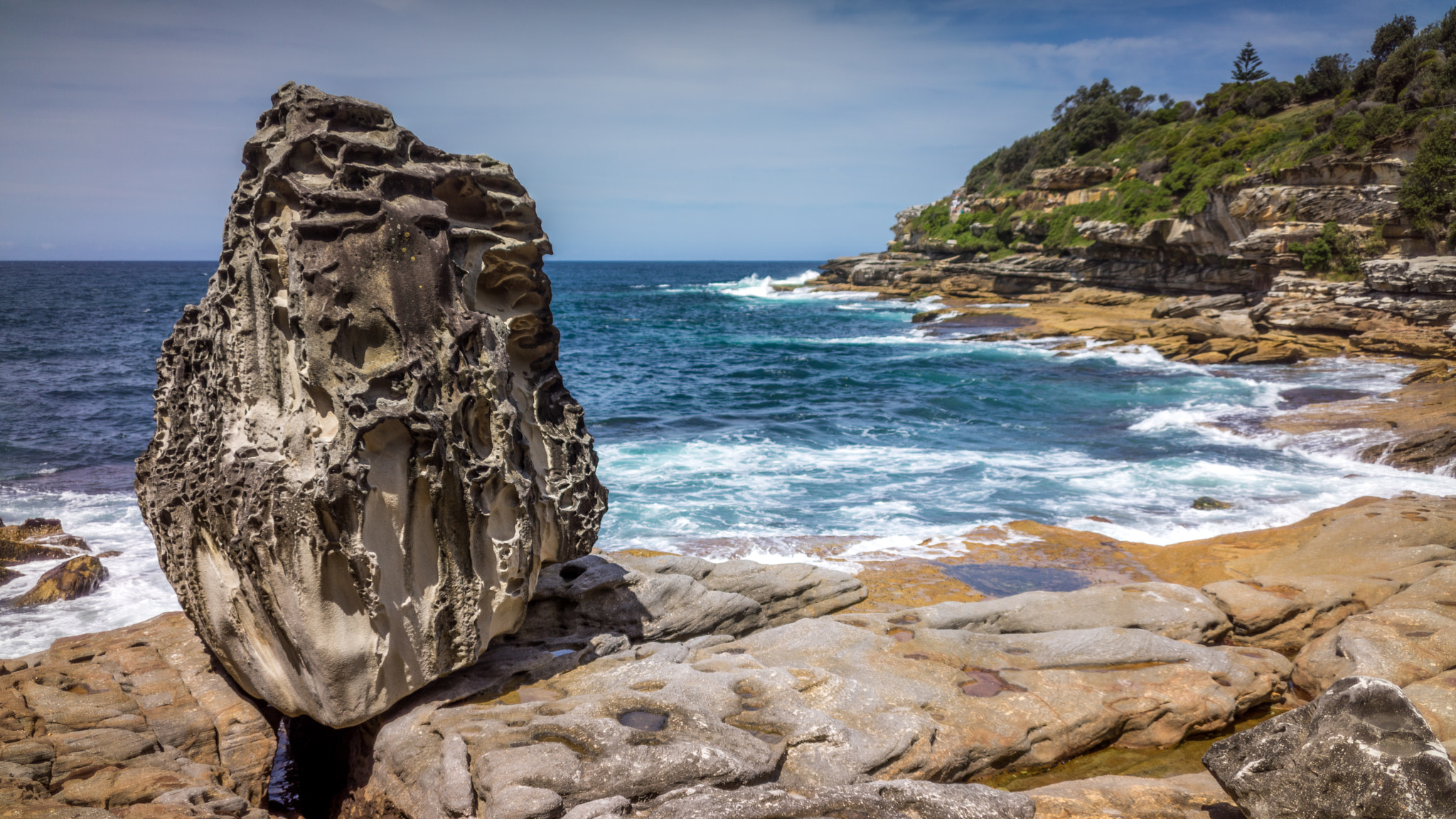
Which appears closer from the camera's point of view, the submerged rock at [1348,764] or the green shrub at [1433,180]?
the submerged rock at [1348,764]

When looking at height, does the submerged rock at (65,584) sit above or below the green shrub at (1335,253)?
below

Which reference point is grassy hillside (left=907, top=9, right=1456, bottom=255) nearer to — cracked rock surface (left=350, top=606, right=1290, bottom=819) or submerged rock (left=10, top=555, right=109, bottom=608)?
cracked rock surface (left=350, top=606, right=1290, bottom=819)

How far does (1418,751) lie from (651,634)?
5.52 metres

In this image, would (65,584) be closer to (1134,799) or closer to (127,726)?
(127,726)

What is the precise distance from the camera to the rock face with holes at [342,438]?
5.63 metres

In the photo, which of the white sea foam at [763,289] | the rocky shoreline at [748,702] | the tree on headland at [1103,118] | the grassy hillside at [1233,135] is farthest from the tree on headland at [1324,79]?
the rocky shoreline at [748,702]

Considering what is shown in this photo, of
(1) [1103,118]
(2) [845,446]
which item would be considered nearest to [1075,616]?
(2) [845,446]

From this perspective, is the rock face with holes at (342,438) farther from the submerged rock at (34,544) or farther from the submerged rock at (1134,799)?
the submerged rock at (34,544)

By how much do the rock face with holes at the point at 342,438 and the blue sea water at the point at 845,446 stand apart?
5494mm

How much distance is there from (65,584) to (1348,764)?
13239 millimetres

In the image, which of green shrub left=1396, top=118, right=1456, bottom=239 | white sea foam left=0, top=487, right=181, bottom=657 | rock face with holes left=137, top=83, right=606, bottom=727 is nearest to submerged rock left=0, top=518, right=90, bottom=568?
white sea foam left=0, top=487, right=181, bottom=657

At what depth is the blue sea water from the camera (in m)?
13.7

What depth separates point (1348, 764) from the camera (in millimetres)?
4531

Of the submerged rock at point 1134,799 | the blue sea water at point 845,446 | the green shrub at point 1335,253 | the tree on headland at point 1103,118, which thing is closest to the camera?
the submerged rock at point 1134,799
